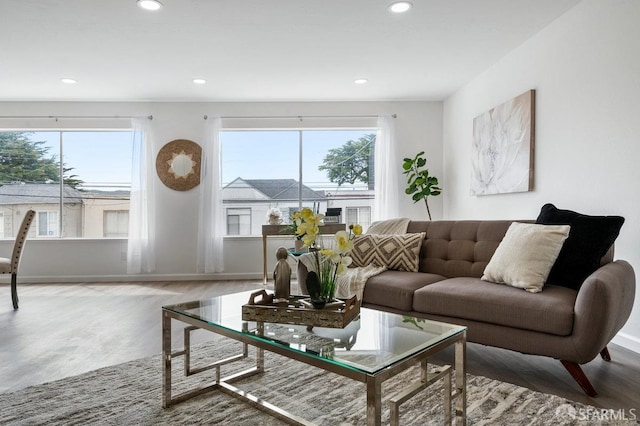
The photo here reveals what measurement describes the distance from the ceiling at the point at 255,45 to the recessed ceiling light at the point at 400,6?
54mm

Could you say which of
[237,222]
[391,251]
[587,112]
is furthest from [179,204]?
[587,112]

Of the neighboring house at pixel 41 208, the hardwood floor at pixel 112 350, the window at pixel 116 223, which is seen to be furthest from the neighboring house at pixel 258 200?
the neighboring house at pixel 41 208

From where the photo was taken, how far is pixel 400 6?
3033 mm

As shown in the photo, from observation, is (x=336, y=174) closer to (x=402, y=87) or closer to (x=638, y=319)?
(x=402, y=87)

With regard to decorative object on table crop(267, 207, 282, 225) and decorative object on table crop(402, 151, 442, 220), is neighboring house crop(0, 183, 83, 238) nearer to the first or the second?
decorative object on table crop(267, 207, 282, 225)

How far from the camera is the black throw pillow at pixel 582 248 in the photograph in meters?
2.22

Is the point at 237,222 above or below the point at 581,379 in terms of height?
above

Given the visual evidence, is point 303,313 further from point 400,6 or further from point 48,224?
point 48,224

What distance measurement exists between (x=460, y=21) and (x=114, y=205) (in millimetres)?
4841

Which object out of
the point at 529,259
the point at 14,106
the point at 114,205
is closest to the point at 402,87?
the point at 529,259

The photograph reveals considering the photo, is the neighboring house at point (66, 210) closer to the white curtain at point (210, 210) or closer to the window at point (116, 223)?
the window at point (116, 223)

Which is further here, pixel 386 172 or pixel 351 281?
pixel 386 172

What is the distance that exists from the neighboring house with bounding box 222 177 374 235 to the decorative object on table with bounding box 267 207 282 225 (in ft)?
1.42

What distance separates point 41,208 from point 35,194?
206mm
